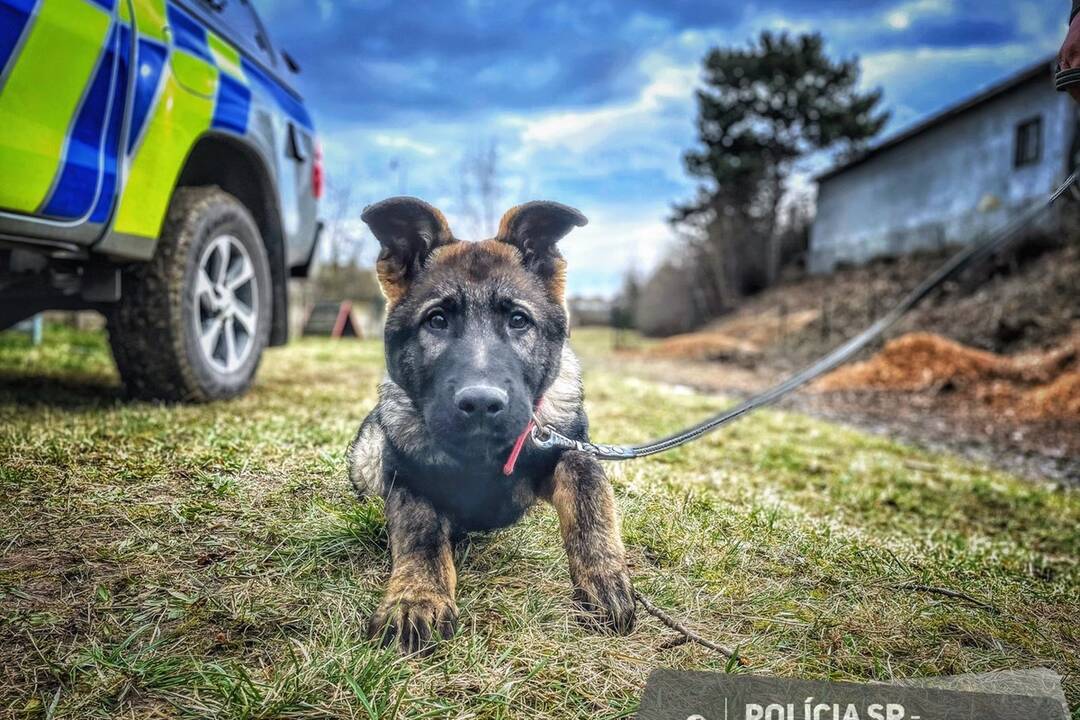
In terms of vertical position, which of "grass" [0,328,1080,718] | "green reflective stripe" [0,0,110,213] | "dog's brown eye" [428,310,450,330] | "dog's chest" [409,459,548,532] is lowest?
"grass" [0,328,1080,718]

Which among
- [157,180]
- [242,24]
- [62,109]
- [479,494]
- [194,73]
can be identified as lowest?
[479,494]

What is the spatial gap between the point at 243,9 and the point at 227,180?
1362 millimetres

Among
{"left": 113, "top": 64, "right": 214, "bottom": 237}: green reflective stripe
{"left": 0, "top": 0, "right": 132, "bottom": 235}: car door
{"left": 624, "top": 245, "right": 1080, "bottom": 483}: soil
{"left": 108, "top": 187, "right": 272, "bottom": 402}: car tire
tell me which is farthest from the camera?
{"left": 624, "top": 245, "right": 1080, "bottom": 483}: soil

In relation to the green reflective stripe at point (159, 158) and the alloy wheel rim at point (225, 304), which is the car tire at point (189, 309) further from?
the green reflective stripe at point (159, 158)

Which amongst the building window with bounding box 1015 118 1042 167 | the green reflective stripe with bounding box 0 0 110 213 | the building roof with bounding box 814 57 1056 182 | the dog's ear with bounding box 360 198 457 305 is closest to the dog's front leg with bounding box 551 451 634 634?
the dog's ear with bounding box 360 198 457 305

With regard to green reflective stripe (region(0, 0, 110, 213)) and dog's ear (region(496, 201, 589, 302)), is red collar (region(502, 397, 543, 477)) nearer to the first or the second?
dog's ear (region(496, 201, 589, 302))

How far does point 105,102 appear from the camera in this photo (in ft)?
10.00

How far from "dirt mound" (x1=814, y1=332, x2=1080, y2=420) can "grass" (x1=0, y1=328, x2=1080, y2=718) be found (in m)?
9.20

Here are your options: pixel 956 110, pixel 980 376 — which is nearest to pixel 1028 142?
pixel 956 110

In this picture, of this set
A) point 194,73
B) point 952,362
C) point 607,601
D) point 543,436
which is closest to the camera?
point 607,601

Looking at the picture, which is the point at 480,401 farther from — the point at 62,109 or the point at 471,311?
the point at 62,109

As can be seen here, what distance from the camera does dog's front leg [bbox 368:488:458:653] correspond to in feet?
5.97

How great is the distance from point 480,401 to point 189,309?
3074 mm

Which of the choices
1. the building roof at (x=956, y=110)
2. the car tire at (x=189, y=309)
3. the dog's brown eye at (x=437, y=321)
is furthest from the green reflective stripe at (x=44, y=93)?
the building roof at (x=956, y=110)
